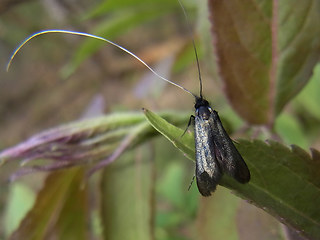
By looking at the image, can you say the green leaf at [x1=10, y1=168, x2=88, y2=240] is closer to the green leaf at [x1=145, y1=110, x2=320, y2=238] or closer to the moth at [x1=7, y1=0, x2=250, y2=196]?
the moth at [x1=7, y1=0, x2=250, y2=196]

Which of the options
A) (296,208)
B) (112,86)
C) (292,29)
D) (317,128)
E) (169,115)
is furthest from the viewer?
(112,86)

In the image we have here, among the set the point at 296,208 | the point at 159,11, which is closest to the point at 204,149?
the point at 296,208

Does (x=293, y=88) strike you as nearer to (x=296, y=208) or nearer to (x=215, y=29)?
(x=215, y=29)

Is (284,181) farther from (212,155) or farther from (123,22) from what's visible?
(123,22)

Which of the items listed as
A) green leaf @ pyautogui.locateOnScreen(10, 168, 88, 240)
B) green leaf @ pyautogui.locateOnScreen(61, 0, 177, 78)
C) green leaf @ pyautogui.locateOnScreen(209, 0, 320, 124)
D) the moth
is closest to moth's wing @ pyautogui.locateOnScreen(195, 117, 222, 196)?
the moth

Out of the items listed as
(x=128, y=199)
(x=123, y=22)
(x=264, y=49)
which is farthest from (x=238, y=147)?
(x=123, y=22)

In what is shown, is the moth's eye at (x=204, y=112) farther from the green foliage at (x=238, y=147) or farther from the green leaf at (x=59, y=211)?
the green leaf at (x=59, y=211)
